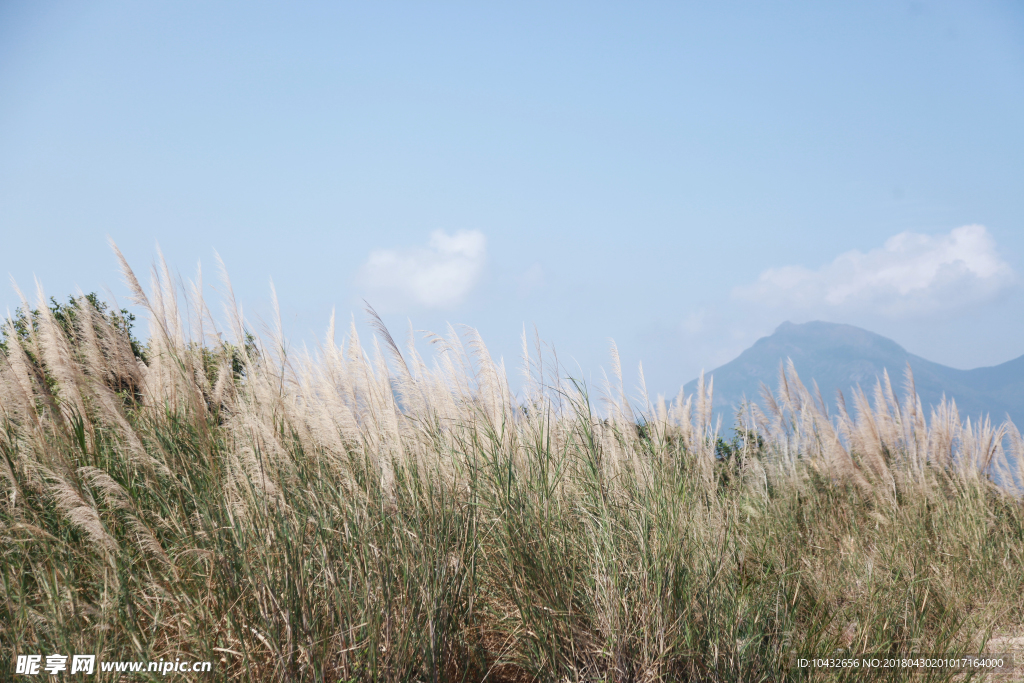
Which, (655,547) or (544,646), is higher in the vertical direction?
(655,547)

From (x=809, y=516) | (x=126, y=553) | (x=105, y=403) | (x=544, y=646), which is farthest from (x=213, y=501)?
(x=809, y=516)

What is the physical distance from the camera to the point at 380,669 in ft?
6.43

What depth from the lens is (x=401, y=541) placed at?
81.4 inches

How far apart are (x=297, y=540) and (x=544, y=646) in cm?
100

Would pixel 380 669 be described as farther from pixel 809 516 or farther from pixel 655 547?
pixel 809 516

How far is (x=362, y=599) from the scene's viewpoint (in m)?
1.96

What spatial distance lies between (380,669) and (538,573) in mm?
641

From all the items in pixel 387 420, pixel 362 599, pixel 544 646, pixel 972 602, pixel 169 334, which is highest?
pixel 169 334

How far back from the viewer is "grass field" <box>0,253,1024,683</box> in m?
1.94

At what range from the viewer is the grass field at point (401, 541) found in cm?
194

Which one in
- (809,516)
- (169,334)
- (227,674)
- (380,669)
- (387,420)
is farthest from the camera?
(809,516)

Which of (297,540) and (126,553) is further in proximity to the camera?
(126,553)

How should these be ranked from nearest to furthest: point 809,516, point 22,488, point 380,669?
point 380,669 < point 22,488 < point 809,516

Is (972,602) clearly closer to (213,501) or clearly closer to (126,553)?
(213,501)
